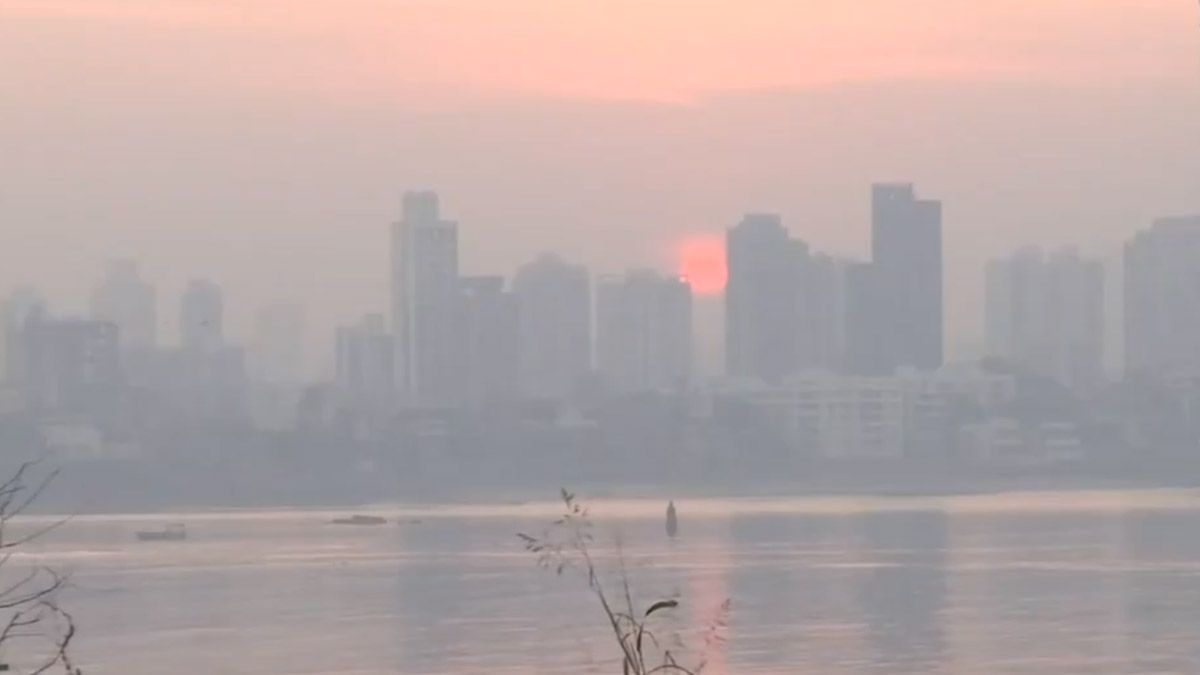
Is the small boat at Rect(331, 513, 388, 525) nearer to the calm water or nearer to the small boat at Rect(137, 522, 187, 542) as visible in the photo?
the calm water

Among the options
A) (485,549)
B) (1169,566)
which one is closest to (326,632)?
(1169,566)

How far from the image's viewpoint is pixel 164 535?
60.1 metres

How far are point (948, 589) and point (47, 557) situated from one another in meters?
22.5

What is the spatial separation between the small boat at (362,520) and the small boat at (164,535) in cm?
790

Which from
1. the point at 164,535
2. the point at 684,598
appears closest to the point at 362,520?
the point at 164,535

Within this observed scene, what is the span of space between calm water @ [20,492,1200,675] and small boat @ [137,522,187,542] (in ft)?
2.25

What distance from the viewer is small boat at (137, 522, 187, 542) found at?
59.0 metres

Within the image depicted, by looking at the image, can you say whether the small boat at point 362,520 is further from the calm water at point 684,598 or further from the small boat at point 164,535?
the small boat at point 164,535

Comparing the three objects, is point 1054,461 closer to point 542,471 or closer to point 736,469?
point 736,469

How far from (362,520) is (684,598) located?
39.5 m

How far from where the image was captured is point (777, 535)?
55594 millimetres

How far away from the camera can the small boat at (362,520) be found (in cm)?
6981

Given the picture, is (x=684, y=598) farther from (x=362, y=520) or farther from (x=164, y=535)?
(x=362, y=520)

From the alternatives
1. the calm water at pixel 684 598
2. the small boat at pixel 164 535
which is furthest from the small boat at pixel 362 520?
the small boat at pixel 164 535
